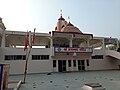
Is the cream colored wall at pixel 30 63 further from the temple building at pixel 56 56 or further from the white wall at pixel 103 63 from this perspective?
the white wall at pixel 103 63

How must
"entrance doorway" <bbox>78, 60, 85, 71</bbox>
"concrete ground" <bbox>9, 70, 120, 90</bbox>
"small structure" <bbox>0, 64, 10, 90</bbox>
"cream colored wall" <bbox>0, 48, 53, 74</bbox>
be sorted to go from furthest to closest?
"entrance doorway" <bbox>78, 60, 85, 71</bbox> < "cream colored wall" <bbox>0, 48, 53, 74</bbox> < "concrete ground" <bbox>9, 70, 120, 90</bbox> < "small structure" <bbox>0, 64, 10, 90</bbox>

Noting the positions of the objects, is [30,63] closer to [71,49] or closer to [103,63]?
[71,49]

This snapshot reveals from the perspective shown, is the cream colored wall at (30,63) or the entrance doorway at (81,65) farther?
the entrance doorway at (81,65)

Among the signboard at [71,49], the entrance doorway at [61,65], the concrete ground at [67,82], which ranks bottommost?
the concrete ground at [67,82]

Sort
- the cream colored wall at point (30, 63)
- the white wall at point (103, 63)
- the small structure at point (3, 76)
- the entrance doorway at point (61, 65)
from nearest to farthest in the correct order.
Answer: the small structure at point (3, 76) → the cream colored wall at point (30, 63) → the entrance doorway at point (61, 65) → the white wall at point (103, 63)

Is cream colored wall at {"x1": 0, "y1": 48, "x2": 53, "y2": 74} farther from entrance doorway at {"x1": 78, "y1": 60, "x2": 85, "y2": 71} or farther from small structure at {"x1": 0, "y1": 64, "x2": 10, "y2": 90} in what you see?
small structure at {"x1": 0, "y1": 64, "x2": 10, "y2": 90}

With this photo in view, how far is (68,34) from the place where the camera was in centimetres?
2330

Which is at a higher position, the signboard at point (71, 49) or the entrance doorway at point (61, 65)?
the signboard at point (71, 49)

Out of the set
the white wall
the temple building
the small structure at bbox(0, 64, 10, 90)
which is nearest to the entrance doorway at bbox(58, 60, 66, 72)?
the temple building

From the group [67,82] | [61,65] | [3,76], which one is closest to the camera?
[3,76]

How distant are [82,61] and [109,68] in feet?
18.0

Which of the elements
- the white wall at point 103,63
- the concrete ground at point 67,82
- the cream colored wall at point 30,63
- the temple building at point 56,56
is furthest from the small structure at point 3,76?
the white wall at point 103,63

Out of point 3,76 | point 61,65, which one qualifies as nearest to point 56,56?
point 61,65

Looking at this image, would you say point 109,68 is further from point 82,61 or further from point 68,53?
point 68,53
